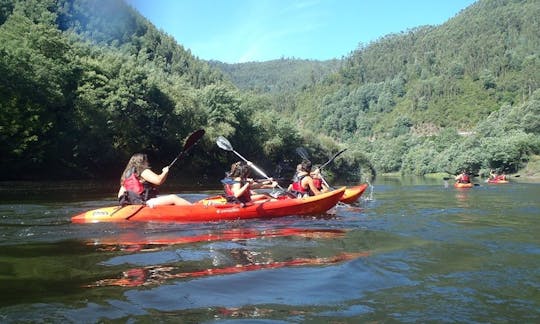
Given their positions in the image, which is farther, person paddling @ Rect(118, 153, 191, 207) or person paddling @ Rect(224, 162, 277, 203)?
person paddling @ Rect(224, 162, 277, 203)

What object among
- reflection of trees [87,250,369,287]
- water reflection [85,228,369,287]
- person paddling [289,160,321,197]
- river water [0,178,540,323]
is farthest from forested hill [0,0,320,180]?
reflection of trees [87,250,369,287]

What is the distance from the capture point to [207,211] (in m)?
11.1

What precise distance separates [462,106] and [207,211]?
147760 mm

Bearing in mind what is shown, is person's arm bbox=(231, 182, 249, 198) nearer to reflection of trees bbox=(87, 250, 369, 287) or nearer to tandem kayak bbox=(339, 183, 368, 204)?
reflection of trees bbox=(87, 250, 369, 287)

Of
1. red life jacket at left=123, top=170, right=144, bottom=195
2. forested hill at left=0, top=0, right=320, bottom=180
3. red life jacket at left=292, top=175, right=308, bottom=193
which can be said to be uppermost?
forested hill at left=0, top=0, right=320, bottom=180

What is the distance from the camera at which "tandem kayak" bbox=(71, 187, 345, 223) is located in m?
10.7

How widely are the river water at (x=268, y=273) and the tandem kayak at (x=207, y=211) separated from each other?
390mm

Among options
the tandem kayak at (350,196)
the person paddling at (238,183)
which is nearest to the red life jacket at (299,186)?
the tandem kayak at (350,196)

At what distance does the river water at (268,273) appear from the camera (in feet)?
14.4

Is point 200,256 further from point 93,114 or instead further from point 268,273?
point 93,114

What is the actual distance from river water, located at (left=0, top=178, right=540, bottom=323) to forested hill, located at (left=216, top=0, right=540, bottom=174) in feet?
225

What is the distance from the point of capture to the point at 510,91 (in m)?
138

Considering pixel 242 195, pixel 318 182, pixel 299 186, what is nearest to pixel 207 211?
pixel 242 195

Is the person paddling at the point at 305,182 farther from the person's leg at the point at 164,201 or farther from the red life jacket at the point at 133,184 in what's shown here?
the red life jacket at the point at 133,184
